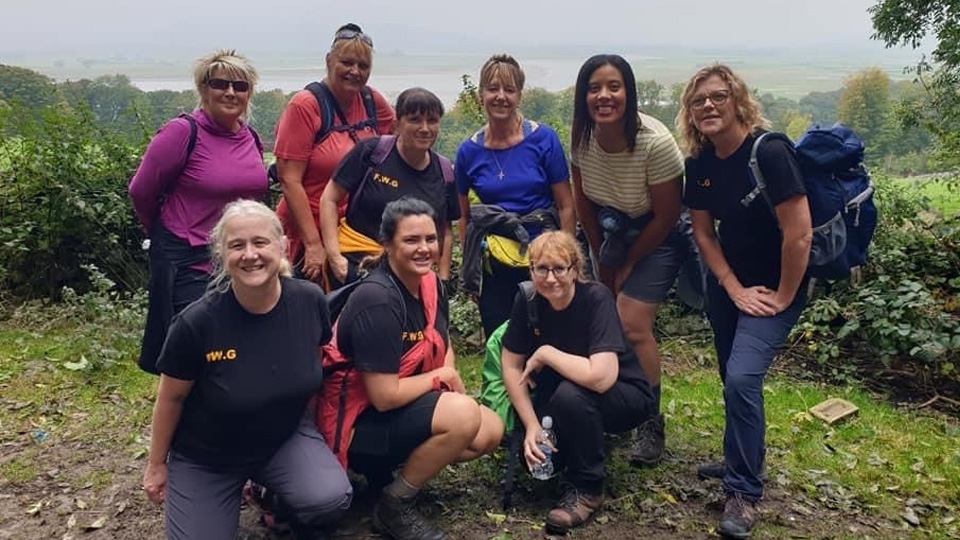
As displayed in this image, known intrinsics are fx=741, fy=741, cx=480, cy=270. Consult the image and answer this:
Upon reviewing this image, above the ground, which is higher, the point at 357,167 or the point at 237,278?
the point at 357,167

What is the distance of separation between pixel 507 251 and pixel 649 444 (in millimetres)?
1399

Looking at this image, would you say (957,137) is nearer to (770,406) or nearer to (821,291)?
(821,291)

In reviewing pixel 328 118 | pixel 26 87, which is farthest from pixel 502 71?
pixel 26 87

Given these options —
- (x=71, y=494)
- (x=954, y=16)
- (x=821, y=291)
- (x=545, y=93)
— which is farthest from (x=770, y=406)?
(x=954, y=16)

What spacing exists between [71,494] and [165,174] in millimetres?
1881

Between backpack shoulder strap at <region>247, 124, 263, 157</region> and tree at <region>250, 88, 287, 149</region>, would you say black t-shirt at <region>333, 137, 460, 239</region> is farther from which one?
tree at <region>250, 88, 287, 149</region>

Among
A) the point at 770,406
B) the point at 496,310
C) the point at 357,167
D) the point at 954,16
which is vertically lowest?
the point at 770,406

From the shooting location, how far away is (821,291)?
254 inches

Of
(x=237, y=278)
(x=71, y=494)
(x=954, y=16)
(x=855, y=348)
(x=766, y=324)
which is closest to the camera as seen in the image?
(x=237, y=278)

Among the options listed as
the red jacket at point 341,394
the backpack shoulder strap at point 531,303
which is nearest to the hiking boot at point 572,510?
the backpack shoulder strap at point 531,303

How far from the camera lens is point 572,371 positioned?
3.53m

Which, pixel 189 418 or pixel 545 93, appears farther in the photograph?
pixel 545 93

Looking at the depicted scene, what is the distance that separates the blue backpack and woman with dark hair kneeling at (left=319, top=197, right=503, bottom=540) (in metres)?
1.55

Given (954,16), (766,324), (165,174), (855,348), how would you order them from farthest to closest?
(954,16)
(855,348)
(165,174)
(766,324)
